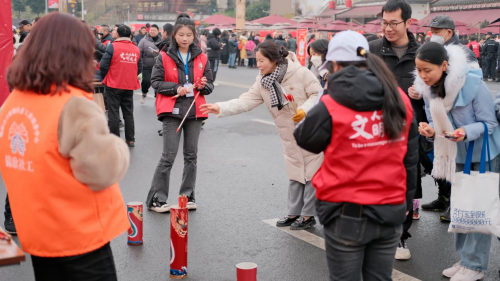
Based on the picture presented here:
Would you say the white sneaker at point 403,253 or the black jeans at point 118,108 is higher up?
the black jeans at point 118,108

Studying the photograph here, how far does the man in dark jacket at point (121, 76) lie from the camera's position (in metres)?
9.84

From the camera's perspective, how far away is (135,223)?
17.6 feet

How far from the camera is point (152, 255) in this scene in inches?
205

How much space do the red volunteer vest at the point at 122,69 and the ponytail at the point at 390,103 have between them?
7.32 m

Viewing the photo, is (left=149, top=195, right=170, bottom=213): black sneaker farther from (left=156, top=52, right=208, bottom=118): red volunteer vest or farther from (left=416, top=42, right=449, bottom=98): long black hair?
(left=416, top=42, right=449, bottom=98): long black hair

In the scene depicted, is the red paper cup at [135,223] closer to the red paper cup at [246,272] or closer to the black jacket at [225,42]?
the red paper cup at [246,272]

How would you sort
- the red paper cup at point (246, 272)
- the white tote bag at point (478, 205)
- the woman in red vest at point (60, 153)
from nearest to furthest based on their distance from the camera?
the woman in red vest at point (60, 153) → the red paper cup at point (246, 272) → the white tote bag at point (478, 205)

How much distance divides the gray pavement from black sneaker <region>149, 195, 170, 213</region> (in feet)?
0.26

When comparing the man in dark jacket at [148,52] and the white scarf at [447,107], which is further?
the man in dark jacket at [148,52]

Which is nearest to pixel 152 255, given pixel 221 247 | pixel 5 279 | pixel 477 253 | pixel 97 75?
pixel 221 247

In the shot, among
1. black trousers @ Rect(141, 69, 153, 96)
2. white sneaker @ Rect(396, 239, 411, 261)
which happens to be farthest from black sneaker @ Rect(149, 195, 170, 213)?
black trousers @ Rect(141, 69, 153, 96)

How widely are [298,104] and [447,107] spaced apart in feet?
5.34

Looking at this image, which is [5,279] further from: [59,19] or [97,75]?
[97,75]

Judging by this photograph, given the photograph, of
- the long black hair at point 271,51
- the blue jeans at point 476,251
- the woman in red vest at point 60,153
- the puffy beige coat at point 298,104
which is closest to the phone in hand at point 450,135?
the blue jeans at point 476,251
